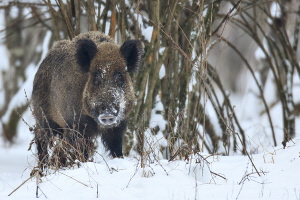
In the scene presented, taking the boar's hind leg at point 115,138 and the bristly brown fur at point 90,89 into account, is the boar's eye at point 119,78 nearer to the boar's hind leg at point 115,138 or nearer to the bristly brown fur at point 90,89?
the bristly brown fur at point 90,89

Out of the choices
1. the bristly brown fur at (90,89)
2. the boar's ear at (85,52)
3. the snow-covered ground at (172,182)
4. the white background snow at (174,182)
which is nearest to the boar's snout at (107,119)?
the bristly brown fur at (90,89)

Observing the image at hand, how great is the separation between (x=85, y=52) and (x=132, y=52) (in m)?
0.56

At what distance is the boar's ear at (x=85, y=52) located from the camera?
649 cm

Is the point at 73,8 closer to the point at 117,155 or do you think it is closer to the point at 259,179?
the point at 117,155

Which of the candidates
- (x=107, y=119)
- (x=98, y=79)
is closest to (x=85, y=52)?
(x=98, y=79)

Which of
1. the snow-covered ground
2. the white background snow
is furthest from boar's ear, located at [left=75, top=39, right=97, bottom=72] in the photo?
the snow-covered ground

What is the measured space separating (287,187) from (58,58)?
3890 mm

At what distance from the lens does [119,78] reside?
6391mm

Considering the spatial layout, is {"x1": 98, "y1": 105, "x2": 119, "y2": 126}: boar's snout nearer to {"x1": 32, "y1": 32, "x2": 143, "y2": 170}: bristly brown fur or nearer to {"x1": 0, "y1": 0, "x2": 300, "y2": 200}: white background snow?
{"x1": 32, "y1": 32, "x2": 143, "y2": 170}: bristly brown fur

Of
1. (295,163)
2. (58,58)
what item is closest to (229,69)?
(58,58)

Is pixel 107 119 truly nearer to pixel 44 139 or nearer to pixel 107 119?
pixel 107 119

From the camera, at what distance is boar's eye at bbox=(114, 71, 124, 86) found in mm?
6320

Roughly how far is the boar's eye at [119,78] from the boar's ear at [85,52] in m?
0.41

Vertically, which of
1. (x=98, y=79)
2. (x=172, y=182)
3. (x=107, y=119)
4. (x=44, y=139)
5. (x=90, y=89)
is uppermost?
(x=98, y=79)
